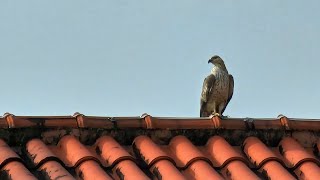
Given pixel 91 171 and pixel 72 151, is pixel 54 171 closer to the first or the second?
pixel 91 171

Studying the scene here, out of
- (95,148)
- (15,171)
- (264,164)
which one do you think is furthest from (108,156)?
(264,164)

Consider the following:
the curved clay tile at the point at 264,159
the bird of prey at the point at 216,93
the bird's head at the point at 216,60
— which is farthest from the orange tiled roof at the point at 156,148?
the bird's head at the point at 216,60

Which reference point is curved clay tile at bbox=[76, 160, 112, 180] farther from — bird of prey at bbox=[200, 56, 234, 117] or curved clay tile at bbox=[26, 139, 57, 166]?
bird of prey at bbox=[200, 56, 234, 117]

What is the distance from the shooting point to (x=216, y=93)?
8.21 meters

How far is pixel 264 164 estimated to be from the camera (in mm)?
5328

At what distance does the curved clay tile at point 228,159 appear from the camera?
16.7 ft

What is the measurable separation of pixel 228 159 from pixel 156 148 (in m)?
0.48

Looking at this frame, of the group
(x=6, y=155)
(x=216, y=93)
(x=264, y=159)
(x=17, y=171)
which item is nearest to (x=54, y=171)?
(x=17, y=171)

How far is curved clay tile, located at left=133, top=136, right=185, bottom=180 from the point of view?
4973mm

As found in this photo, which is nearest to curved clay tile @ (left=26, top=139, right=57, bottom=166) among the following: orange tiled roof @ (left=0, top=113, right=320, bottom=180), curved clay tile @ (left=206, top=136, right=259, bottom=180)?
orange tiled roof @ (left=0, top=113, right=320, bottom=180)

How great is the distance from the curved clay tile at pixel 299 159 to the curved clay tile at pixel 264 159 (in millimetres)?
117

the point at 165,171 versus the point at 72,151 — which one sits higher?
the point at 72,151

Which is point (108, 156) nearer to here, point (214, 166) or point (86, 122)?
point (86, 122)

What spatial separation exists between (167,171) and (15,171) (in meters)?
0.95
